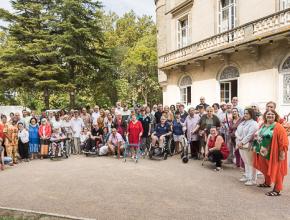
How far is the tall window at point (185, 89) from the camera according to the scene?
2035 cm

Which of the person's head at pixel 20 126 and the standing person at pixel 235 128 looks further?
the person's head at pixel 20 126

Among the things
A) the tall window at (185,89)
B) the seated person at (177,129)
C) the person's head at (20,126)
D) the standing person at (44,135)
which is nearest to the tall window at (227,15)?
the tall window at (185,89)

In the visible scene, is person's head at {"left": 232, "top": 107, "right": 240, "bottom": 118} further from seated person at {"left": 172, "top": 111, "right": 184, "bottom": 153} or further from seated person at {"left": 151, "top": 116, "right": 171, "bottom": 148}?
seated person at {"left": 151, "top": 116, "right": 171, "bottom": 148}

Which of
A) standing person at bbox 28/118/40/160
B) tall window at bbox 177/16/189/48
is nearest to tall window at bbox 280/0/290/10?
tall window at bbox 177/16/189/48

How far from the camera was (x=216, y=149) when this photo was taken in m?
9.00

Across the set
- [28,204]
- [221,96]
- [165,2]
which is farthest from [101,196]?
[165,2]

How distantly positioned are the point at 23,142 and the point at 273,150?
928 cm

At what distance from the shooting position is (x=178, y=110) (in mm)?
12250

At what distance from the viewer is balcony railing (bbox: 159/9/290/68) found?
1245 centimetres

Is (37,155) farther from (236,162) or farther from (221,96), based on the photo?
(221,96)

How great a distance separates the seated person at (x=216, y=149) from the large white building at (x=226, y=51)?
5331mm

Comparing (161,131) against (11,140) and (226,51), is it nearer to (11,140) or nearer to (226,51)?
(11,140)

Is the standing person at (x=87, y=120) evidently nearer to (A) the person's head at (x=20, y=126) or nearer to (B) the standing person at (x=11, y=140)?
(A) the person's head at (x=20, y=126)

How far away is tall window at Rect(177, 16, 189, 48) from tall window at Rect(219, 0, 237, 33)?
3.71 metres
